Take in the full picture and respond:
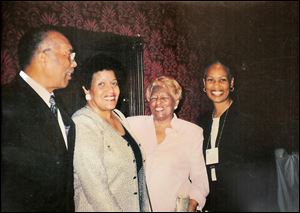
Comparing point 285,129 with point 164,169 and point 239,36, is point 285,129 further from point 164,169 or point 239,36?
point 164,169

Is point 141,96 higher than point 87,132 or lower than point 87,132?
higher

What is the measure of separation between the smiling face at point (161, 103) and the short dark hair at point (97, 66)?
11.2 inches

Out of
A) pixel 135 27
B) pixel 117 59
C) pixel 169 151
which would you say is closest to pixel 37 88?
pixel 117 59

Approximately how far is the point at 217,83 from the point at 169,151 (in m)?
0.62

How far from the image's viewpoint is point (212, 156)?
2553 mm

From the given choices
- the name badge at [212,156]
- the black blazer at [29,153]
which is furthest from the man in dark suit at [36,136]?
the name badge at [212,156]

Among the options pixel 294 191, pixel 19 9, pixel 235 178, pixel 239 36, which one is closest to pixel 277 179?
pixel 294 191

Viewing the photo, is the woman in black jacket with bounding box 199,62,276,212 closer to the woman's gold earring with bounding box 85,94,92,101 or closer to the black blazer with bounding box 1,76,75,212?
the woman's gold earring with bounding box 85,94,92,101

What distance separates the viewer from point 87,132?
87.3 inches

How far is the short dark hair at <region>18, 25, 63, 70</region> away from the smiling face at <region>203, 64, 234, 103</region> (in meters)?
1.18

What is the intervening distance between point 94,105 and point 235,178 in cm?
117

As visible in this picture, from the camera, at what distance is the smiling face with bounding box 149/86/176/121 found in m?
2.47

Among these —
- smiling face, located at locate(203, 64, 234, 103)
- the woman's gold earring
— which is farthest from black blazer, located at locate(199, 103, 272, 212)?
the woman's gold earring

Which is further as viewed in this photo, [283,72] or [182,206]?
[283,72]
